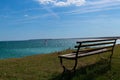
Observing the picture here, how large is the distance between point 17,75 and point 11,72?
0.91m

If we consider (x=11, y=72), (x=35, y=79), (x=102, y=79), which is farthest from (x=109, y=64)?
(x=11, y=72)

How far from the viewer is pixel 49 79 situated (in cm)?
1106

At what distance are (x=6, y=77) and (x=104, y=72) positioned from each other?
374 cm

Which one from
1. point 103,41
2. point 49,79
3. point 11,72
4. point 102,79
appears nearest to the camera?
point 102,79

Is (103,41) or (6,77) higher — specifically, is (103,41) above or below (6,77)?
above

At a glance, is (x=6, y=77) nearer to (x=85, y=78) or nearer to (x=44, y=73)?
(x=44, y=73)

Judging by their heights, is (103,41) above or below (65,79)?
above

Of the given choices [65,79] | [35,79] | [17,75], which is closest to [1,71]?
[17,75]

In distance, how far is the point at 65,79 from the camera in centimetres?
1072

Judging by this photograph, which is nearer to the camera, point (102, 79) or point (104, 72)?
point (102, 79)

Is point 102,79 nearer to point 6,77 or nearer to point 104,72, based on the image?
point 104,72

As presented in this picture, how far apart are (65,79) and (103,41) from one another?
2399mm

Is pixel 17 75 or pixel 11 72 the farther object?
pixel 11 72

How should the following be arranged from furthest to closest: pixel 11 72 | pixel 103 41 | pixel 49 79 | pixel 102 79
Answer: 1. pixel 11 72
2. pixel 103 41
3. pixel 49 79
4. pixel 102 79
